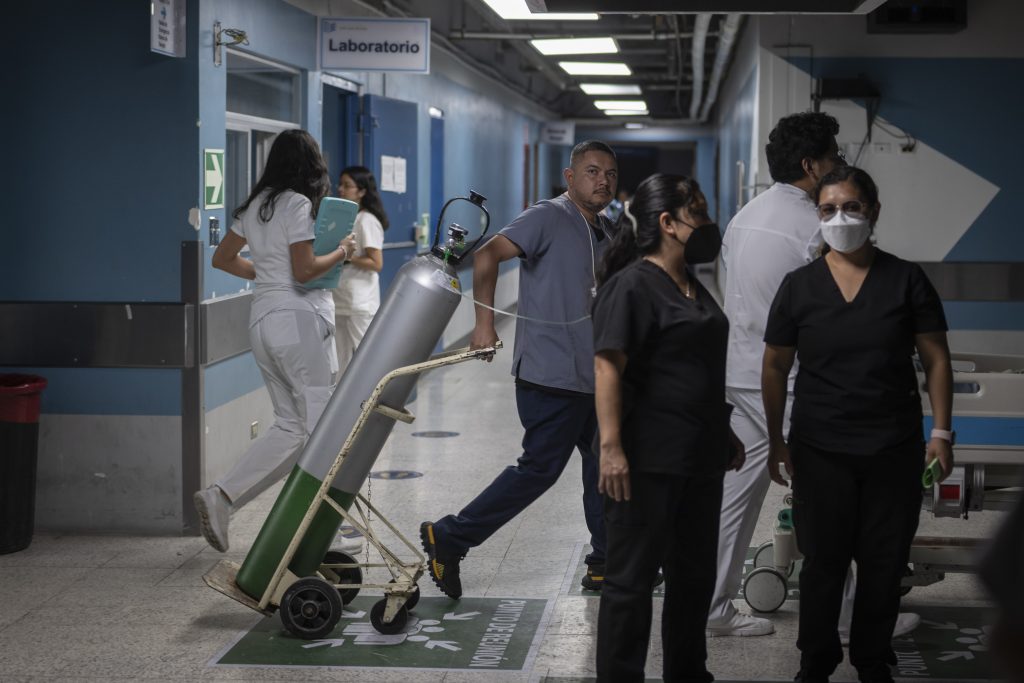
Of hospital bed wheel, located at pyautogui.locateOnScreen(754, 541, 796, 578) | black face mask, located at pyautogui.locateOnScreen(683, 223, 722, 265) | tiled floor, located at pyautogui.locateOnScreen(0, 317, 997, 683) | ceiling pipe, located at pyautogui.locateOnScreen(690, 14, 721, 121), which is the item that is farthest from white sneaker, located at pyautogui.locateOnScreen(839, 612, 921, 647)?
ceiling pipe, located at pyautogui.locateOnScreen(690, 14, 721, 121)

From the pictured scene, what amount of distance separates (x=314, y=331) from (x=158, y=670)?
4.91ft

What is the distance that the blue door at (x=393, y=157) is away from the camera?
8.62 m

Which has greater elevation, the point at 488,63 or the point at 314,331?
the point at 488,63

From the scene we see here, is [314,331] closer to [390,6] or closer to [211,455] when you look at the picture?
[211,455]

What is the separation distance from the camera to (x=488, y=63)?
14.9 m

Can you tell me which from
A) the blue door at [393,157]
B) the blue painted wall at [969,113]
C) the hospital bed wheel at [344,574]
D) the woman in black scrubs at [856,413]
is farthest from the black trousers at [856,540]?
the blue door at [393,157]

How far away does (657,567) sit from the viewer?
10.8ft

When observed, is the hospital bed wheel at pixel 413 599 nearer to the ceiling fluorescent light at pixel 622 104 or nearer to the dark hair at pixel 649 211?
the dark hair at pixel 649 211

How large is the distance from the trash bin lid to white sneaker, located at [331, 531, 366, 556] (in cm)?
132

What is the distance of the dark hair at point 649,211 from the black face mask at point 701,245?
5cm

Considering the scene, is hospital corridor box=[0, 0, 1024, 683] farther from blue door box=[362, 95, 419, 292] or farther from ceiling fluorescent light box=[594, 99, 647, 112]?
ceiling fluorescent light box=[594, 99, 647, 112]

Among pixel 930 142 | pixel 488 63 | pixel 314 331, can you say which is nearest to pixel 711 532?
pixel 314 331

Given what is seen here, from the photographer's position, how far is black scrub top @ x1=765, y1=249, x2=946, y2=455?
336 centimetres

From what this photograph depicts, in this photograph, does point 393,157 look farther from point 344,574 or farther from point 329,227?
point 344,574
